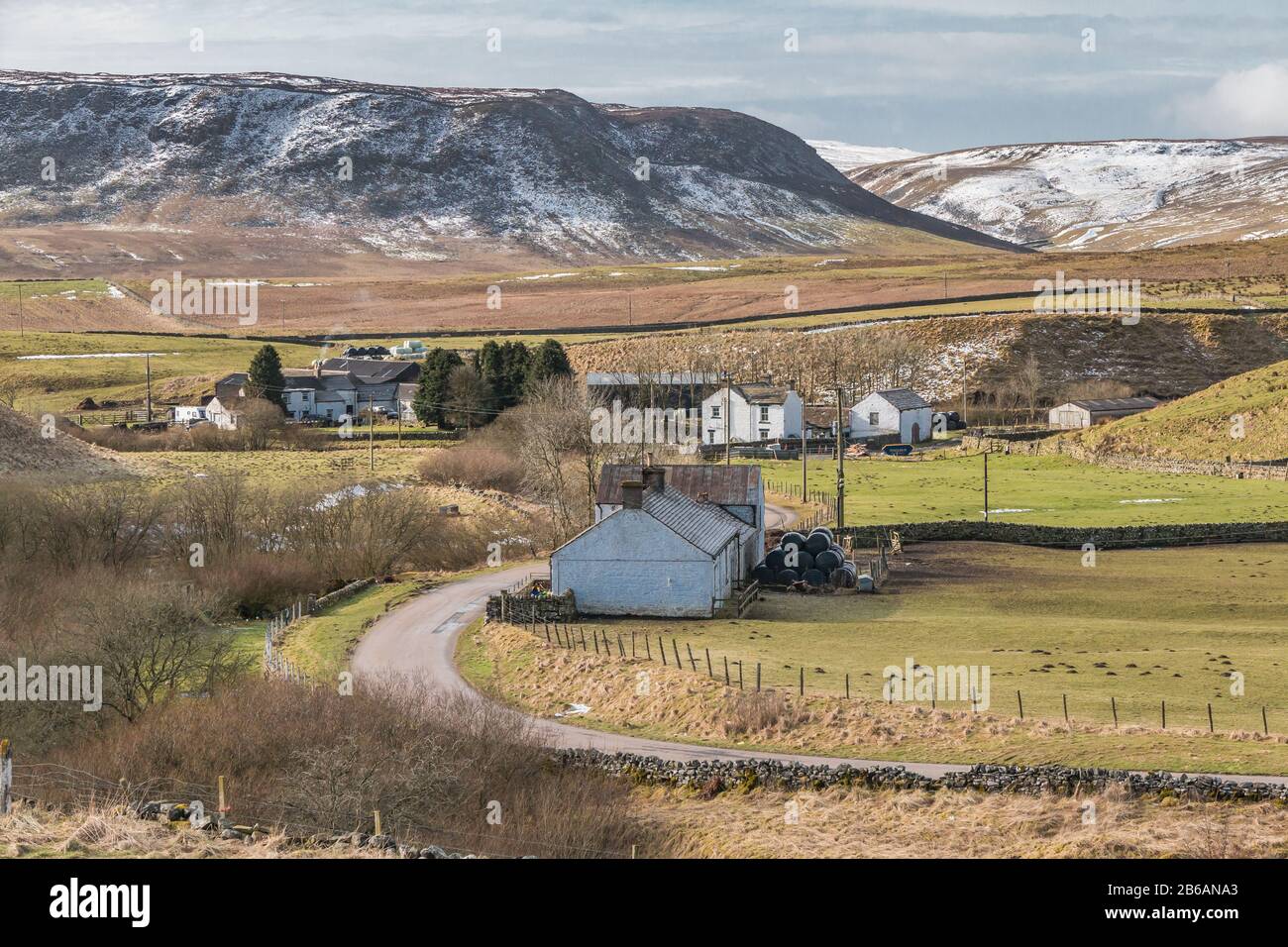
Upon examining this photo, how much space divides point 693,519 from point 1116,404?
270ft

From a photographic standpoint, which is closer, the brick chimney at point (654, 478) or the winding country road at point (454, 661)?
the winding country road at point (454, 661)

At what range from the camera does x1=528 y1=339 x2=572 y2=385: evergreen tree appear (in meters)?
119

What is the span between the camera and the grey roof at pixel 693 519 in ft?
167

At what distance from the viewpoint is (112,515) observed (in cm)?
6531

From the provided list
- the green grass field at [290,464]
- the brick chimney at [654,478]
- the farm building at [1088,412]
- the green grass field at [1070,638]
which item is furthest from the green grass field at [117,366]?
the green grass field at [1070,638]

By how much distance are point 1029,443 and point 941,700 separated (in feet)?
247

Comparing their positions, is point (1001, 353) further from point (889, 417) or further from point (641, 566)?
point (641, 566)

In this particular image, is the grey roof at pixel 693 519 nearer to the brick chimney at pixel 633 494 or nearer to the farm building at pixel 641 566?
the farm building at pixel 641 566

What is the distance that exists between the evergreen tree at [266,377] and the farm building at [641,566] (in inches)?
3099

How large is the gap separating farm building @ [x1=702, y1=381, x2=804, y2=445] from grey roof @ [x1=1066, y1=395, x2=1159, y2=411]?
2566 cm

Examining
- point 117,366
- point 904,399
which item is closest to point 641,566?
point 904,399

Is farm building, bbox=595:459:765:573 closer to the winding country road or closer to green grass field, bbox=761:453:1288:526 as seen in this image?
the winding country road

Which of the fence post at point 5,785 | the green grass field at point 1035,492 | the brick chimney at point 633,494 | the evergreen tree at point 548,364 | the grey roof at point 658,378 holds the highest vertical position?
the evergreen tree at point 548,364
